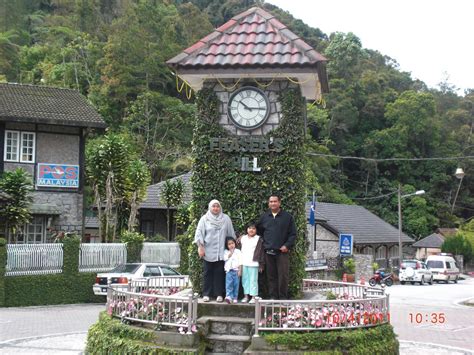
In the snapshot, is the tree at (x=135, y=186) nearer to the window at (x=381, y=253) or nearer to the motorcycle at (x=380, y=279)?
the motorcycle at (x=380, y=279)

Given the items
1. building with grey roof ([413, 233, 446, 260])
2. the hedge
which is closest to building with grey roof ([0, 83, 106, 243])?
the hedge

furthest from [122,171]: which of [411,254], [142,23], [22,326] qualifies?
[411,254]

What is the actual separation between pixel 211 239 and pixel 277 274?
125 cm

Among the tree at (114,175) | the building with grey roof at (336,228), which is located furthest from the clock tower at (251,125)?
the building with grey roof at (336,228)

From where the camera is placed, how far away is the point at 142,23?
52.6 metres

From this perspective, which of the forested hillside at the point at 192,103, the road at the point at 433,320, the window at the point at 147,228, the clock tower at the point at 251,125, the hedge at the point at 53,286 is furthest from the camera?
the forested hillside at the point at 192,103

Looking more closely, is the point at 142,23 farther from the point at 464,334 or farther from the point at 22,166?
the point at 464,334

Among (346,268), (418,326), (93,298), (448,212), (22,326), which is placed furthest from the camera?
(448,212)

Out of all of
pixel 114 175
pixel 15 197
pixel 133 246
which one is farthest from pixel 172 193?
pixel 15 197

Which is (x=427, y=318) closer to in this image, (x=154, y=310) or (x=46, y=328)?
(x=46, y=328)

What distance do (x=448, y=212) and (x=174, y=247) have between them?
Answer: 48.4 meters

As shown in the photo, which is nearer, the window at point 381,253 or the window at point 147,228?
the window at point 147,228

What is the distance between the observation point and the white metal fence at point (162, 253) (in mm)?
24750

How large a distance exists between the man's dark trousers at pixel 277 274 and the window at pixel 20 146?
695 inches
